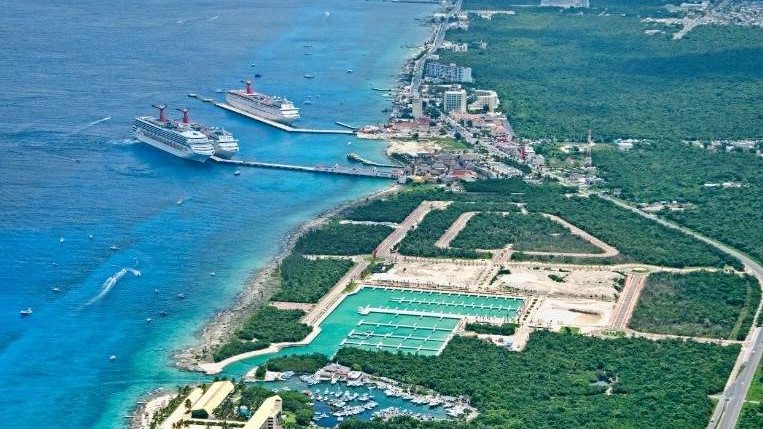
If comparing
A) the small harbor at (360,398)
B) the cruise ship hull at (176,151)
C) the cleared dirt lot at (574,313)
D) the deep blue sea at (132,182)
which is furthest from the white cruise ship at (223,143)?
the small harbor at (360,398)

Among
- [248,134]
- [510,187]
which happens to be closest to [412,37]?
[248,134]

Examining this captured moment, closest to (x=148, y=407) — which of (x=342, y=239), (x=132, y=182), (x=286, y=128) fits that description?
(x=342, y=239)

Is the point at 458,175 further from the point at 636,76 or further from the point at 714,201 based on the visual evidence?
the point at 636,76

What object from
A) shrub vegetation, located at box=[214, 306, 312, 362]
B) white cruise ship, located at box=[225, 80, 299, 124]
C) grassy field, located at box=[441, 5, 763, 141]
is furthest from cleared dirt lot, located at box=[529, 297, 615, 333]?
white cruise ship, located at box=[225, 80, 299, 124]

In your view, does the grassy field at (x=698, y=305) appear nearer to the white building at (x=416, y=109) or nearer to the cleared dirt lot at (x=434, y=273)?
the cleared dirt lot at (x=434, y=273)

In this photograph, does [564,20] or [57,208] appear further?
[564,20]

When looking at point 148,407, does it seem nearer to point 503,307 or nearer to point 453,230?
point 503,307
